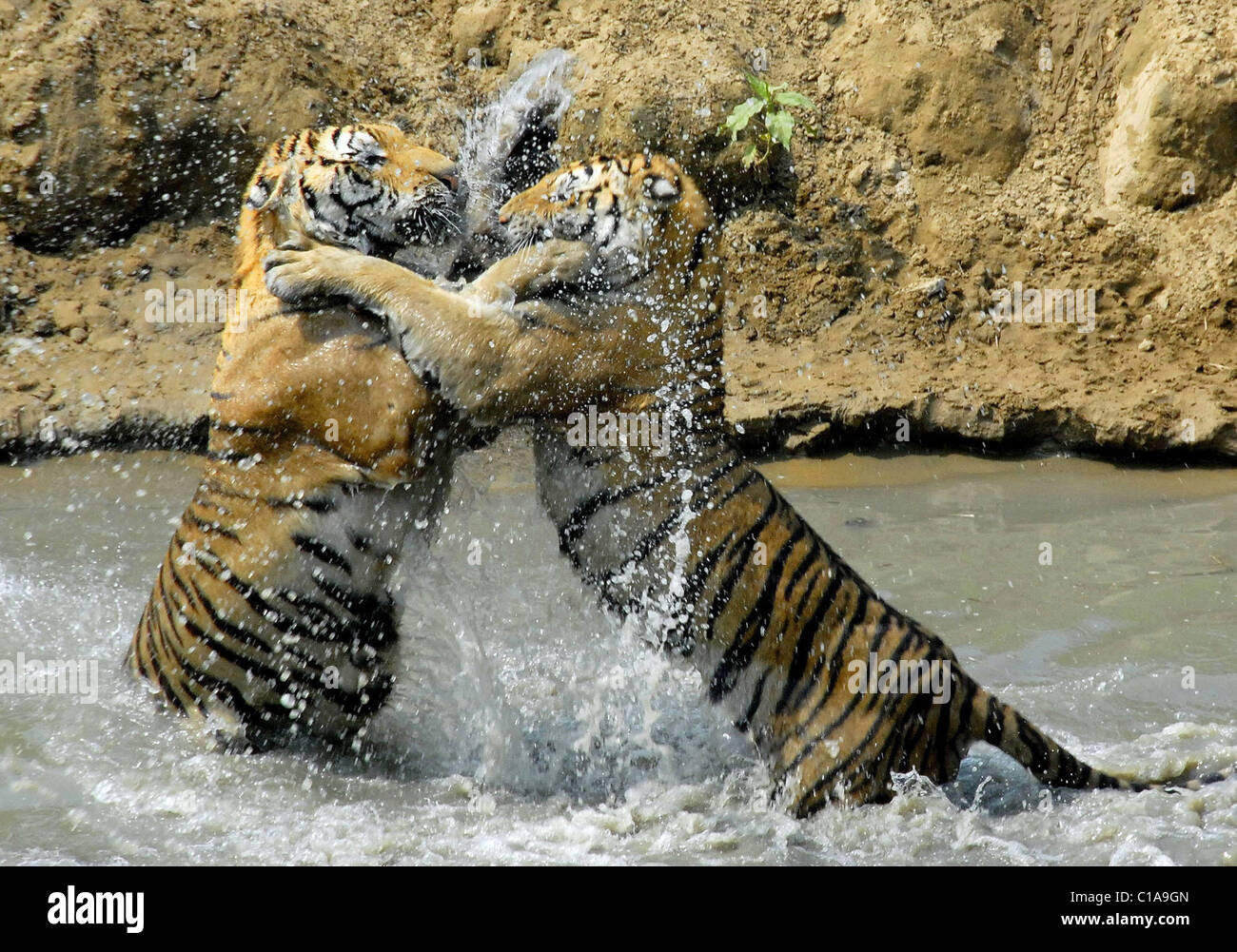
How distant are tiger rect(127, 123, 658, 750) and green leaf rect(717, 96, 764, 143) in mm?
3895

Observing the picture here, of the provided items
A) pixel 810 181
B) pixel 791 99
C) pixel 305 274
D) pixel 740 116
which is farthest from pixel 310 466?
pixel 810 181

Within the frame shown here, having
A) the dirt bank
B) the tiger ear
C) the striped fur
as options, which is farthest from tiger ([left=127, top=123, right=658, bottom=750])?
the dirt bank

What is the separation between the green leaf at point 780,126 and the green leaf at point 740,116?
0.28ft

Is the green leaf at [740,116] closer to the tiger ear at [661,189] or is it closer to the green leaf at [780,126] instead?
the green leaf at [780,126]

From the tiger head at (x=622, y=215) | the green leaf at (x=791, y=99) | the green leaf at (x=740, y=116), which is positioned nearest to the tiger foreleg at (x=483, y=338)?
the tiger head at (x=622, y=215)

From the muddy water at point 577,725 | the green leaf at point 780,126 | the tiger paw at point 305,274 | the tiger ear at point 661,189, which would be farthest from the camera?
the green leaf at point 780,126

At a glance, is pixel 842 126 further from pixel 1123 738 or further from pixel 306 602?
pixel 306 602

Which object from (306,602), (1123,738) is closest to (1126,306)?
(1123,738)

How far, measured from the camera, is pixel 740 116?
7020 mm

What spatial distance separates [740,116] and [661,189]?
3.82 meters

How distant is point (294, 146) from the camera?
3.44 m

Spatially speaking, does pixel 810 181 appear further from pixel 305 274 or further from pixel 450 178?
pixel 305 274

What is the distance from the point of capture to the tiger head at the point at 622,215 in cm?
339

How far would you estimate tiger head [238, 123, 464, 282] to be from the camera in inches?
133
